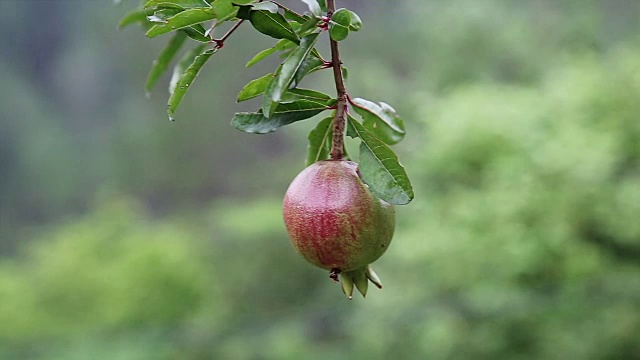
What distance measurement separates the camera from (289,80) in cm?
55

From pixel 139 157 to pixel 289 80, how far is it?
8301 mm

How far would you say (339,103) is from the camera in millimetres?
616

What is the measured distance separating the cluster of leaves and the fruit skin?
0.07 feet

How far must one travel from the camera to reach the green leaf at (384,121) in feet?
2.15

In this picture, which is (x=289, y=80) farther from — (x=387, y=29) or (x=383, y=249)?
(x=387, y=29)

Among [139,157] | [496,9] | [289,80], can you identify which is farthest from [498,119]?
[139,157]

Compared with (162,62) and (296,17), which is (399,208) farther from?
(296,17)

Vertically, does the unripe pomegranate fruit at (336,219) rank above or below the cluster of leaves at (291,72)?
below

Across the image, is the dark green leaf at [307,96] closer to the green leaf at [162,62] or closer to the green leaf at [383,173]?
the green leaf at [383,173]

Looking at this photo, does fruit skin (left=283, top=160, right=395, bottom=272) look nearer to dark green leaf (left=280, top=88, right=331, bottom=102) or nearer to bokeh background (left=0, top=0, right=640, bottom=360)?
dark green leaf (left=280, top=88, right=331, bottom=102)

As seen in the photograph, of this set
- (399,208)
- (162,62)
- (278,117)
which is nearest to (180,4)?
(278,117)

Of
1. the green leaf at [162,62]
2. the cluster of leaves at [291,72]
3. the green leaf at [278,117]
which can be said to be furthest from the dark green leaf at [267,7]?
the green leaf at [162,62]

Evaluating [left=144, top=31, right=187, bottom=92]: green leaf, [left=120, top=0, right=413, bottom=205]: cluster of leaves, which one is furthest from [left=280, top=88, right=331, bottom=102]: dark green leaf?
[left=144, top=31, right=187, bottom=92]: green leaf

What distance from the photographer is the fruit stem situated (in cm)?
57
